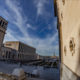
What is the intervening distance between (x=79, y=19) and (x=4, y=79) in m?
5.43

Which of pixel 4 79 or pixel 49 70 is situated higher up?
pixel 4 79

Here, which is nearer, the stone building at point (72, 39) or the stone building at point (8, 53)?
the stone building at point (72, 39)

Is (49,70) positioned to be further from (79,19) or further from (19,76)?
(79,19)

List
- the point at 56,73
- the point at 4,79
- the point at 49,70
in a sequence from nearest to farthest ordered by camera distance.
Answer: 1. the point at 4,79
2. the point at 56,73
3. the point at 49,70

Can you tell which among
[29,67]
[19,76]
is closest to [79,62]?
[19,76]

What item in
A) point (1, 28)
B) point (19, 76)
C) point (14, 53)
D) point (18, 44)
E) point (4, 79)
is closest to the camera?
point (4, 79)

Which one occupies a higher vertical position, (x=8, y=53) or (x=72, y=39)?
(x=72, y=39)

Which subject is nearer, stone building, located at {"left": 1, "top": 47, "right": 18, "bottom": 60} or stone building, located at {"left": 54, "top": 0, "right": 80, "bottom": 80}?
stone building, located at {"left": 54, "top": 0, "right": 80, "bottom": 80}

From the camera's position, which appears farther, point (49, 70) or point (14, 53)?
point (14, 53)

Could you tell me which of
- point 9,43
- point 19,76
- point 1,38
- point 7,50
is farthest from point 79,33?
point 9,43

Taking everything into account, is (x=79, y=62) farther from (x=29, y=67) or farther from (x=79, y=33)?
(x=29, y=67)

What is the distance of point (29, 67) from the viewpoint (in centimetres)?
1426

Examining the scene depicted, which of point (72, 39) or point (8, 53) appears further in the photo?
point (8, 53)

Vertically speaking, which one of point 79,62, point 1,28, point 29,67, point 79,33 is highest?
point 1,28
